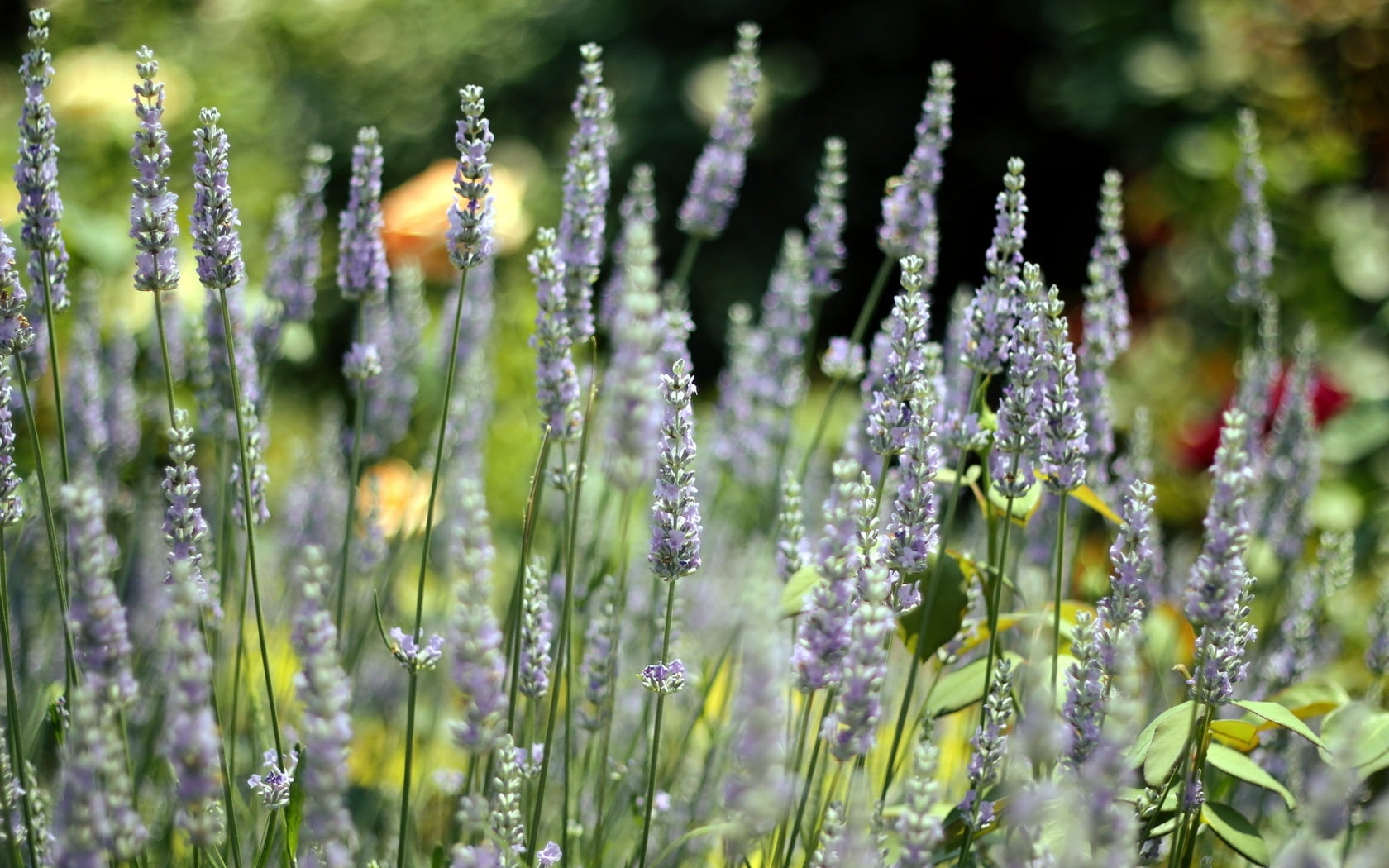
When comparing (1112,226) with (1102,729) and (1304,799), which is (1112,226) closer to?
(1102,729)

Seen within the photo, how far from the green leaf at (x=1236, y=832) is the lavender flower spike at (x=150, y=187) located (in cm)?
120

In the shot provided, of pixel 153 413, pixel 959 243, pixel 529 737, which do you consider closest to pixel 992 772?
pixel 529 737

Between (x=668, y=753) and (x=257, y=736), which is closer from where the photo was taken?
(x=257, y=736)

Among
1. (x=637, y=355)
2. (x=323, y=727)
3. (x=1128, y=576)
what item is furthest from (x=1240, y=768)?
(x=323, y=727)

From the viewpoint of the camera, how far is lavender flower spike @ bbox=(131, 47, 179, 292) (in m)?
1.27

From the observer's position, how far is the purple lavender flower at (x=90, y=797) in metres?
0.83

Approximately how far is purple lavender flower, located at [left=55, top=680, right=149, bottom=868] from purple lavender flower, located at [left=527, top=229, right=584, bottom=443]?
0.57 m

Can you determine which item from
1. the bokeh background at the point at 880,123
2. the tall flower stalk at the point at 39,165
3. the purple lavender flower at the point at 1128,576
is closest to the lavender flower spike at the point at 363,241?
the tall flower stalk at the point at 39,165

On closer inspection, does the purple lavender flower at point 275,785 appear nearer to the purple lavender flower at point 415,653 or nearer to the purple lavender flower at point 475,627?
the purple lavender flower at point 415,653

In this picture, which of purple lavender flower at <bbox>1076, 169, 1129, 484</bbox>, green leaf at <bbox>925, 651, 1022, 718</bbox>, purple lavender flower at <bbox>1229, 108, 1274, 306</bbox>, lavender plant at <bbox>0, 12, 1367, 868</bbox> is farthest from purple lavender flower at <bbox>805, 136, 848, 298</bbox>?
green leaf at <bbox>925, 651, 1022, 718</bbox>

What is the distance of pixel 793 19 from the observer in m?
6.64

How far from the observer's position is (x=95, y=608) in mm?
907

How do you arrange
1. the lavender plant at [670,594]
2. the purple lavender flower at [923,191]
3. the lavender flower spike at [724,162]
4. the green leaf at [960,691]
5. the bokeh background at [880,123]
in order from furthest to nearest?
the bokeh background at [880,123] < the lavender flower spike at [724,162] < the purple lavender flower at [923,191] < the green leaf at [960,691] < the lavender plant at [670,594]

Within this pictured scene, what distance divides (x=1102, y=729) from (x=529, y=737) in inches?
23.3
